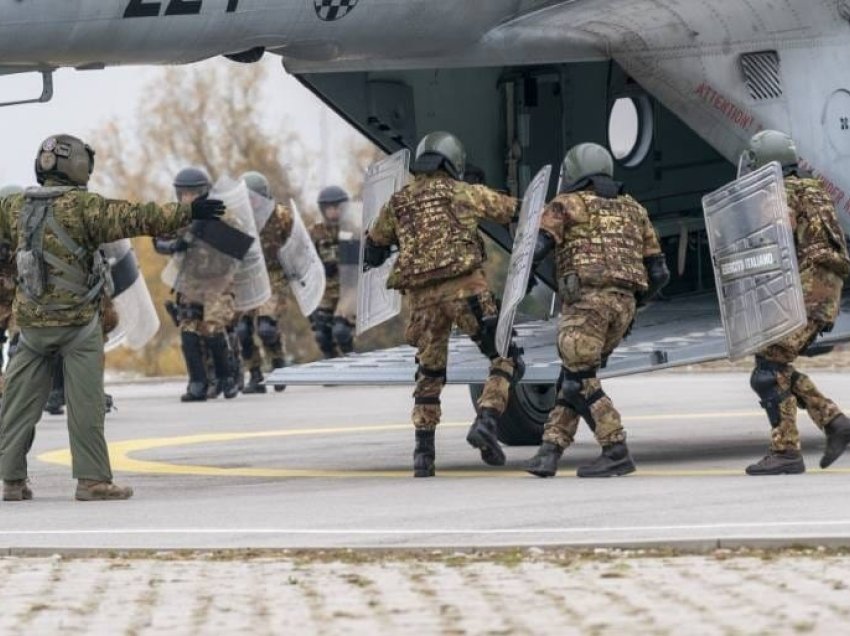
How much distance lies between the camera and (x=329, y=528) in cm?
1085

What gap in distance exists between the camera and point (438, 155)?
13820 mm

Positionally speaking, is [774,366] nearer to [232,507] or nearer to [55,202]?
Result: [232,507]

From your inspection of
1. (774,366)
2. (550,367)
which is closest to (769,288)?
(774,366)

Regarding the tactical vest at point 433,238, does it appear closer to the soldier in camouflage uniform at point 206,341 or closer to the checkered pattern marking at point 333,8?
the checkered pattern marking at point 333,8

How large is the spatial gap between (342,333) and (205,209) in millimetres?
12673

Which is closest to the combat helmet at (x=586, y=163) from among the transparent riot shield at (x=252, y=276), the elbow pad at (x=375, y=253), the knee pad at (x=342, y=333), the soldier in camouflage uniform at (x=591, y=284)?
the soldier in camouflage uniform at (x=591, y=284)

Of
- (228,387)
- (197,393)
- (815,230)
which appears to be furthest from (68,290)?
(228,387)

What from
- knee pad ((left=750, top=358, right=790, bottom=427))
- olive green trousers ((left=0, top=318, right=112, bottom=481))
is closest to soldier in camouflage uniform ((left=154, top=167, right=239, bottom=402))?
olive green trousers ((left=0, top=318, right=112, bottom=481))

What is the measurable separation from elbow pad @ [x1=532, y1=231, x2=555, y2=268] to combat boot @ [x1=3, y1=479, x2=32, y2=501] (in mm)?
3050

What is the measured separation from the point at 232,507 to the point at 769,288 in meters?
3.19

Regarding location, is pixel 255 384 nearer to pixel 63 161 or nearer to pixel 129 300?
pixel 129 300

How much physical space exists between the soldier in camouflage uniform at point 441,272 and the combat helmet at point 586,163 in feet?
1.45

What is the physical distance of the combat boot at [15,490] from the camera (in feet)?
42.8

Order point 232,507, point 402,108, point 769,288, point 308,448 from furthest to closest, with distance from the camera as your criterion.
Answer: point 308,448
point 402,108
point 769,288
point 232,507
